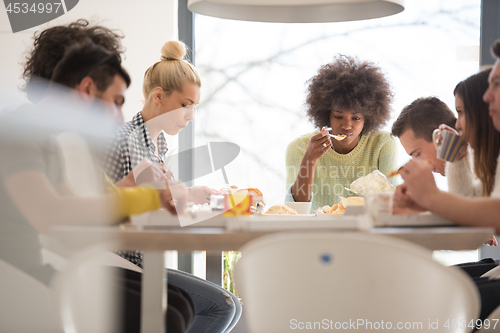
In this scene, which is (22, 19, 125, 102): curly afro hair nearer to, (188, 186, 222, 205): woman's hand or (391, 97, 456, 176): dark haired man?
(188, 186, 222, 205): woman's hand

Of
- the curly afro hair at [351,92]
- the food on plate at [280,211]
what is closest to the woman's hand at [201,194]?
the food on plate at [280,211]

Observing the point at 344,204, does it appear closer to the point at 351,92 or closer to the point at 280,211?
the point at 280,211

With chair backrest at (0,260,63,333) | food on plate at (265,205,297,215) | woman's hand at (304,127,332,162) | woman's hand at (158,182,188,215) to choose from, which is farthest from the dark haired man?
chair backrest at (0,260,63,333)

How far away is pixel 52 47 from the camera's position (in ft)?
3.12

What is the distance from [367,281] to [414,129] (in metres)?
1.27

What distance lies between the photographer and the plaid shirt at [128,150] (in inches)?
45.6

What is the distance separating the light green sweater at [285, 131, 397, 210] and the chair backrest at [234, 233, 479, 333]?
1269mm

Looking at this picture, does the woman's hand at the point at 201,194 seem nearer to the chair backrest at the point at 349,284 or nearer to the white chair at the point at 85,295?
the white chair at the point at 85,295

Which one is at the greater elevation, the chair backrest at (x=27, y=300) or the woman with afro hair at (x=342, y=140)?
the woman with afro hair at (x=342, y=140)

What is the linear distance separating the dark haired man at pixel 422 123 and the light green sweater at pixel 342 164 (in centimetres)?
15

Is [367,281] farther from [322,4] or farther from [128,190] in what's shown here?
[322,4]

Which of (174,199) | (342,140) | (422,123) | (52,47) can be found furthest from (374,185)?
(52,47)

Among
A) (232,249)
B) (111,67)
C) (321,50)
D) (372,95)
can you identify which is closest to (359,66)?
(372,95)

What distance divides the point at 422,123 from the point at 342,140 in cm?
36
